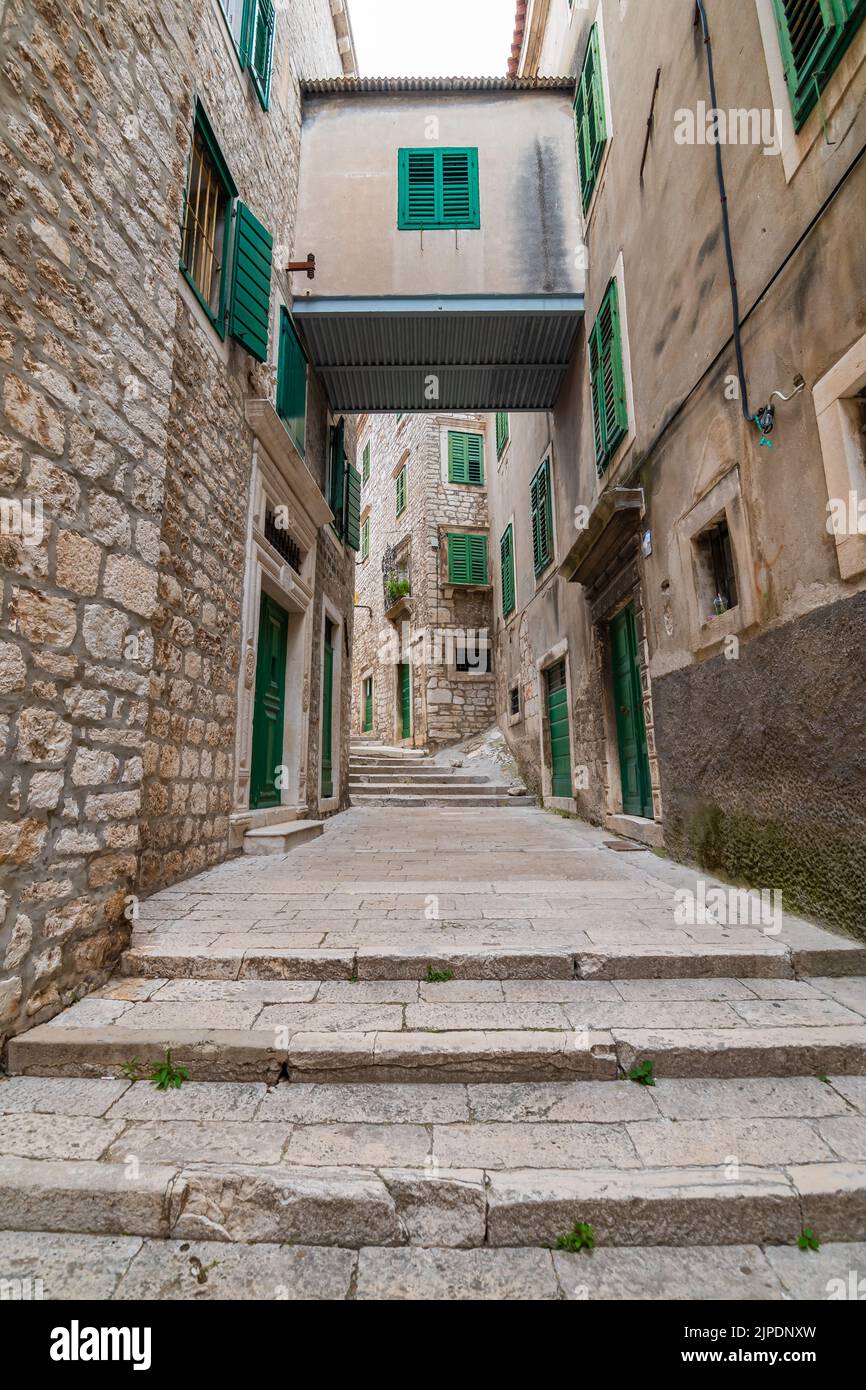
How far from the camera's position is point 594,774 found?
679cm

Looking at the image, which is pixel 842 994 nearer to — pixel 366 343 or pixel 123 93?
pixel 123 93

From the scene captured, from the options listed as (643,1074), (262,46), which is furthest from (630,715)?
(262,46)

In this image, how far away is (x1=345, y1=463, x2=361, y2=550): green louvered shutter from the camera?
9.28 metres

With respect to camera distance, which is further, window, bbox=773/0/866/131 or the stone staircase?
the stone staircase

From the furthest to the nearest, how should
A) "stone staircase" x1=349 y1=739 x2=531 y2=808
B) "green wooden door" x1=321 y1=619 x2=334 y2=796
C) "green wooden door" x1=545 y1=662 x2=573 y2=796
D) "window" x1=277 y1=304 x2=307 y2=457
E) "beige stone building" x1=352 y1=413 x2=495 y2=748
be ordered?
1. "beige stone building" x1=352 y1=413 x2=495 y2=748
2. "stone staircase" x1=349 y1=739 x2=531 y2=808
3. "green wooden door" x1=545 y1=662 x2=573 y2=796
4. "green wooden door" x1=321 y1=619 x2=334 y2=796
5. "window" x1=277 y1=304 x2=307 y2=457

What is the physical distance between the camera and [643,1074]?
79.2 inches

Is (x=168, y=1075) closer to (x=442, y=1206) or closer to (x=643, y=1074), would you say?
(x=442, y=1206)

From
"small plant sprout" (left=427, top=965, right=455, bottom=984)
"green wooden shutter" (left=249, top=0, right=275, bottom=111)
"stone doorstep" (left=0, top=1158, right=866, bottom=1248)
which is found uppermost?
"green wooden shutter" (left=249, top=0, right=275, bottom=111)

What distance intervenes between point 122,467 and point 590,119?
293 inches

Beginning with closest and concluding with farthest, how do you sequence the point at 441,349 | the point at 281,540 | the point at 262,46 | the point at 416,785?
1. the point at 262,46
2. the point at 281,540
3. the point at 441,349
4. the point at 416,785

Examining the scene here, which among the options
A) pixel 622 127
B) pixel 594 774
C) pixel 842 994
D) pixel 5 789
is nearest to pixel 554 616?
pixel 594 774

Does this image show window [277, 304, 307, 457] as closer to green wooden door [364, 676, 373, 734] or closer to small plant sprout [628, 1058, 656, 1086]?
small plant sprout [628, 1058, 656, 1086]

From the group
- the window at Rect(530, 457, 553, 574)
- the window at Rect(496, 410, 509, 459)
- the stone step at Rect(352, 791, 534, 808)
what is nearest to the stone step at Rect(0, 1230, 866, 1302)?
the stone step at Rect(352, 791, 534, 808)

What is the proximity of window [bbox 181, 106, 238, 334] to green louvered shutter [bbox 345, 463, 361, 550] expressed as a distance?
4.47 metres
